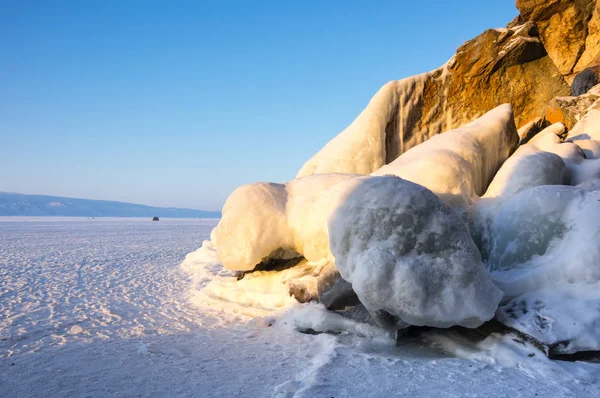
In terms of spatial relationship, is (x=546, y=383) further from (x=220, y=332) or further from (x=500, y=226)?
(x=220, y=332)

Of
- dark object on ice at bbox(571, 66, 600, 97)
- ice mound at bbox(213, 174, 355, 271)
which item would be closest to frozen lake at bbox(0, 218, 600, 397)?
ice mound at bbox(213, 174, 355, 271)

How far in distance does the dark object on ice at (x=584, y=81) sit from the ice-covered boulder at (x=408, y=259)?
308 inches

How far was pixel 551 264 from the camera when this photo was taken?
3824mm

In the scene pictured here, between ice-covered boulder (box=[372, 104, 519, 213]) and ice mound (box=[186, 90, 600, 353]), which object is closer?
ice mound (box=[186, 90, 600, 353])

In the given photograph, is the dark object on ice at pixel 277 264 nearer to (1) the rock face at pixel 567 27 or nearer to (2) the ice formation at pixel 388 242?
(2) the ice formation at pixel 388 242

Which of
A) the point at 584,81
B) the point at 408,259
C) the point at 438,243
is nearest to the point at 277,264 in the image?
the point at 408,259

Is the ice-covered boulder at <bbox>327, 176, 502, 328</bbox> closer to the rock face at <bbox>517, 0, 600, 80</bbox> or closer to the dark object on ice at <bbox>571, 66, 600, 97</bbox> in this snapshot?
the dark object on ice at <bbox>571, 66, 600, 97</bbox>

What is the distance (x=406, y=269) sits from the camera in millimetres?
3348

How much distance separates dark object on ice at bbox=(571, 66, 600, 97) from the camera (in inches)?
360

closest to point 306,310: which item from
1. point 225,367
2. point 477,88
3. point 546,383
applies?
point 225,367

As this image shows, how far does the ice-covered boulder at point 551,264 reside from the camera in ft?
10.4

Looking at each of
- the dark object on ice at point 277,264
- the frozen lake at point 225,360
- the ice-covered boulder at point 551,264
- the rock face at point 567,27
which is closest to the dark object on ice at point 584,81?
the rock face at point 567,27

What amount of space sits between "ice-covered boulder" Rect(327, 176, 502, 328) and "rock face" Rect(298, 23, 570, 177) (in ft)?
13.4

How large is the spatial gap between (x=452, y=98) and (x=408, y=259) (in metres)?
6.57
